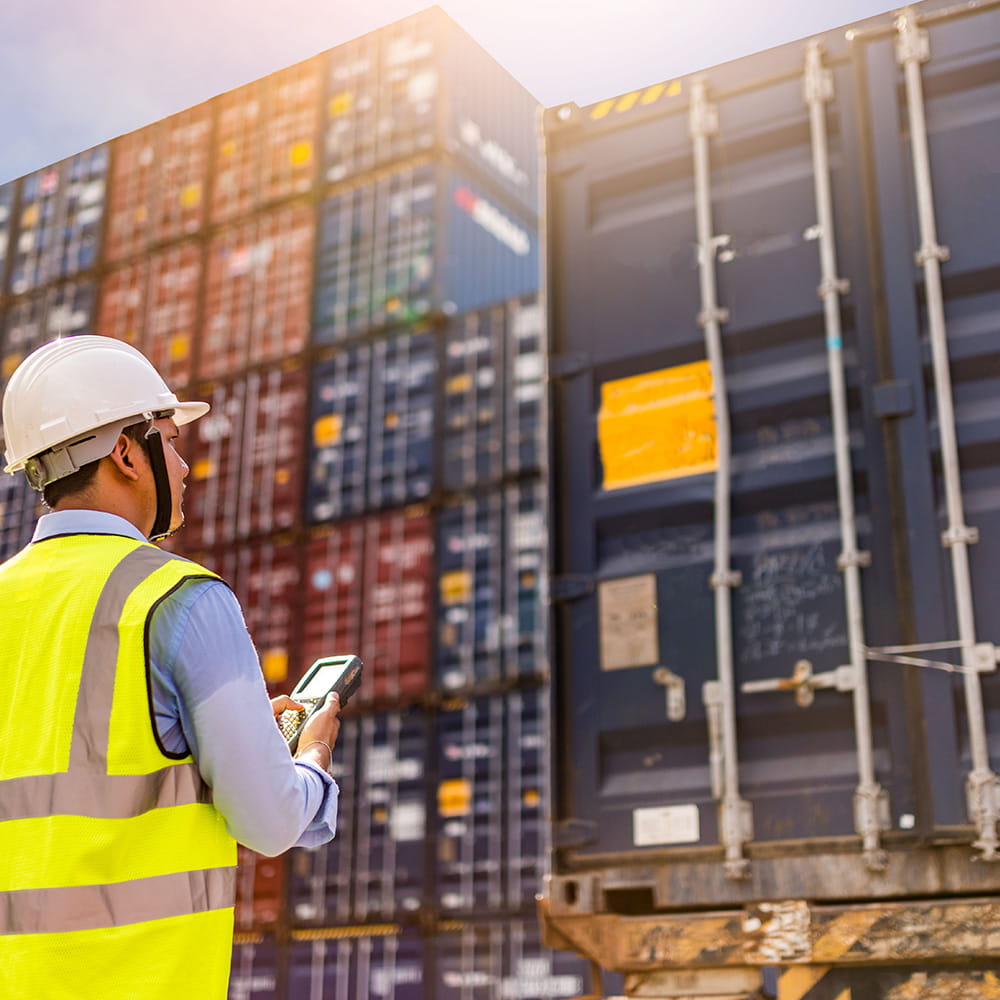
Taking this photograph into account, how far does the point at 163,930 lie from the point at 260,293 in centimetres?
1824

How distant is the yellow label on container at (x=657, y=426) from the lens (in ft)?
14.8

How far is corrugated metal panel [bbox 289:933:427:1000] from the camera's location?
592 inches

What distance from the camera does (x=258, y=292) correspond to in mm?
19266

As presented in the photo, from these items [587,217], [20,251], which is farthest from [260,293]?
[587,217]

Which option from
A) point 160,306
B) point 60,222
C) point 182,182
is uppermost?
point 182,182

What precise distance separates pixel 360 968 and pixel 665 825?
1208cm

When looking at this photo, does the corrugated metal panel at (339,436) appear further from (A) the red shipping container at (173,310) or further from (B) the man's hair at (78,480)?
(B) the man's hair at (78,480)

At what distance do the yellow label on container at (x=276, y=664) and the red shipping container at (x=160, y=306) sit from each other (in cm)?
448

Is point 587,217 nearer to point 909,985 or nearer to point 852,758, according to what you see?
point 852,758

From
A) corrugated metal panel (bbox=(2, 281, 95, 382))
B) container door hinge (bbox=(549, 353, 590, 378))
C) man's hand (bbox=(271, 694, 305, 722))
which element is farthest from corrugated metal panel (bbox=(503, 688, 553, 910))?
man's hand (bbox=(271, 694, 305, 722))

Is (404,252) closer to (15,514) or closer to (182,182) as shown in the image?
(182,182)

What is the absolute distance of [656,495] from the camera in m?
4.54

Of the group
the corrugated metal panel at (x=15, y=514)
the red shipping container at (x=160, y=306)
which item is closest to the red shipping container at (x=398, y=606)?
the red shipping container at (x=160, y=306)

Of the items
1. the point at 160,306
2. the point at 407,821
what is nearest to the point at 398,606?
the point at 407,821
